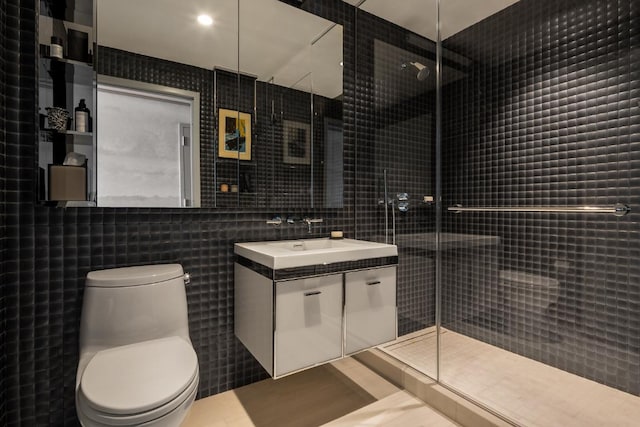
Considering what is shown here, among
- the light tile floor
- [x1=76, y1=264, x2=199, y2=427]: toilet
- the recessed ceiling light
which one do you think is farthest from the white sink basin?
the recessed ceiling light

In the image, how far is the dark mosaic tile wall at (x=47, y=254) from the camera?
131 centimetres

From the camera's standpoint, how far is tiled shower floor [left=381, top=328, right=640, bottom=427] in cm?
153

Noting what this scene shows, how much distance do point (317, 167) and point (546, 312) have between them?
5.75ft

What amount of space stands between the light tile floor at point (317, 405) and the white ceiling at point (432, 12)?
2.35 metres

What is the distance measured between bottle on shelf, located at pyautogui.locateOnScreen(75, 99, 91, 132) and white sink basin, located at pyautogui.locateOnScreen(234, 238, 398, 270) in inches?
35.0

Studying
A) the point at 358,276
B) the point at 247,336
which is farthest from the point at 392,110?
the point at 247,336

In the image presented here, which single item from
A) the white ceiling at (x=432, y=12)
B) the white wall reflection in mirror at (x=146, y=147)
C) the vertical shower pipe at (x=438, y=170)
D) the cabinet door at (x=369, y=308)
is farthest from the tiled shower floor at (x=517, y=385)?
the white ceiling at (x=432, y=12)

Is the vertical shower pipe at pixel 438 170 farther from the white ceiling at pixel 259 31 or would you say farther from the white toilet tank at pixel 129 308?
the white toilet tank at pixel 129 308

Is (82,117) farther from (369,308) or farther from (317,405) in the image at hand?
(317,405)

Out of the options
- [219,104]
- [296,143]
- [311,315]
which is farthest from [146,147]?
[311,315]

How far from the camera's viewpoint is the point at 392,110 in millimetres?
2412

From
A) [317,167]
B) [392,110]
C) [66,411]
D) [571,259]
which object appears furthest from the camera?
Result: [392,110]

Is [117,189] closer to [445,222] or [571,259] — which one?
[445,222]

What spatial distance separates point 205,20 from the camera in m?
1.70
